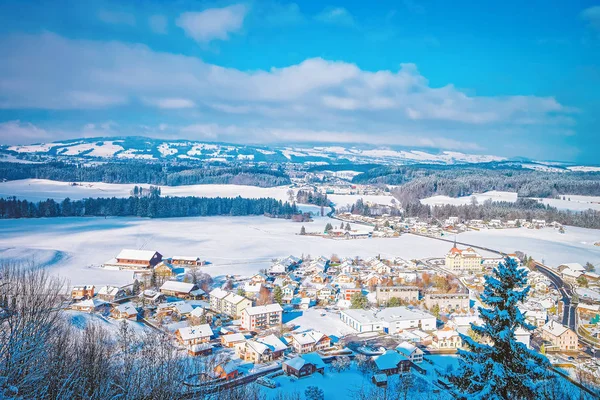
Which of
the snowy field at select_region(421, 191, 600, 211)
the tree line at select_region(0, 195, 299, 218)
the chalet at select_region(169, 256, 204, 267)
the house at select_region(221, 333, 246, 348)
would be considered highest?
the snowy field at select_region(421, 191, 600, 211)

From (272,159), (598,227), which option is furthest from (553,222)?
(272,159)

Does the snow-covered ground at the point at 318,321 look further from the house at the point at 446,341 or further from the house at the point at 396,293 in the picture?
the house at the point at 446,341

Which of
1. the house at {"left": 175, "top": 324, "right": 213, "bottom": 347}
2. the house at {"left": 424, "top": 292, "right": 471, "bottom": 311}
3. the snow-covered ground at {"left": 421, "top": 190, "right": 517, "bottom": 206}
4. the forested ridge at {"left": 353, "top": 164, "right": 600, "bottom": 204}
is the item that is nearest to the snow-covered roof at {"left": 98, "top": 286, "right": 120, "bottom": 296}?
the house at {"left": 175, "top": 324, "right": 213, "bottom": 347}

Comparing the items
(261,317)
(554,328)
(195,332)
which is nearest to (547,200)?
(554,328)

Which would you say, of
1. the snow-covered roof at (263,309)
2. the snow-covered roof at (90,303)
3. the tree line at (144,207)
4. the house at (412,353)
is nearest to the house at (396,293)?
the snow-covered roof at (263,309)

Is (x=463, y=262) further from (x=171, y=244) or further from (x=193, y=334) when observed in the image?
(x=171, y=244)

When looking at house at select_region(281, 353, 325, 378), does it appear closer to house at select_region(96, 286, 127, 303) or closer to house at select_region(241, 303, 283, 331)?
house at select_region(241, 303, 283, 331)
